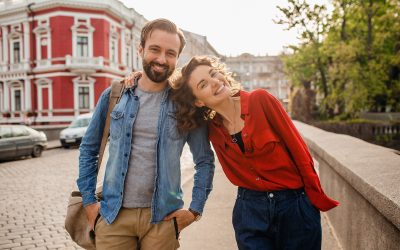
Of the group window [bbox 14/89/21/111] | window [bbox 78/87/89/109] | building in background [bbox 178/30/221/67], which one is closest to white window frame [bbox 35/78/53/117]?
window [bbox 78/87/89/109]

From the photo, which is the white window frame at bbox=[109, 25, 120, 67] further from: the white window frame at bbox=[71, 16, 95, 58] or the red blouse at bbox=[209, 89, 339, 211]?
the red blouse at bbox=[209, 89, 339, 211]

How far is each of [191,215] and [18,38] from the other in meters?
36.8

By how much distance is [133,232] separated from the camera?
2.40 m

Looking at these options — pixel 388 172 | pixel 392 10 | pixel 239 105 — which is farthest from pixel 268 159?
pixel 392 10

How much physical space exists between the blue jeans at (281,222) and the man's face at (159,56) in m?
0.94

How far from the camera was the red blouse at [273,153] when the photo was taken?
7.58 ft

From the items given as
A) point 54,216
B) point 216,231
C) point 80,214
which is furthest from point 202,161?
point 54,216

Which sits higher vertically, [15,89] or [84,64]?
[84,64]

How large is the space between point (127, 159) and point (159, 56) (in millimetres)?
681

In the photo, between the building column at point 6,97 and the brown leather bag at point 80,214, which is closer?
the brown leather bag at point 80,214

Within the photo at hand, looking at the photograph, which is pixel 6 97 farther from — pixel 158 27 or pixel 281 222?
pixel 281 222

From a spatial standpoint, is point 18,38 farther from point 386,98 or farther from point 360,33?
point 386,98

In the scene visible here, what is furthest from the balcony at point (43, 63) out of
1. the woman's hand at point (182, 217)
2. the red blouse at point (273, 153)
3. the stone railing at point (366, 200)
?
the red blouse at point (273, 153)

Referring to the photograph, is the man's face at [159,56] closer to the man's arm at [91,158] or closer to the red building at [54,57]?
the man's arm at [91,158]
